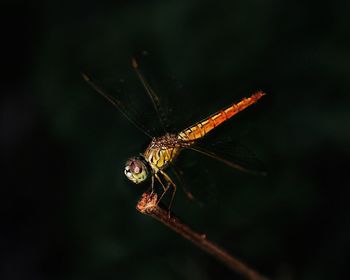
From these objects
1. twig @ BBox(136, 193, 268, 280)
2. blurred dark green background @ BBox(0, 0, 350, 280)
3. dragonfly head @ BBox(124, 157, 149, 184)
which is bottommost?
blurred dark green background @ BBox(0, 0, 350, 280)

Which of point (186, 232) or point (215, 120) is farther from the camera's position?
point (215, 120)

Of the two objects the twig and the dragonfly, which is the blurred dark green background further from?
the twig

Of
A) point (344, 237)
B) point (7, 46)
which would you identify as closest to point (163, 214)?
point (344, 237)

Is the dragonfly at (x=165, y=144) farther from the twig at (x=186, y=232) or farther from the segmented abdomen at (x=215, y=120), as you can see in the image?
the twig at (x=186, y=232)

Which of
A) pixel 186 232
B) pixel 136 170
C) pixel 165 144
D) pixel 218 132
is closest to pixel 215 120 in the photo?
pixel 218 132

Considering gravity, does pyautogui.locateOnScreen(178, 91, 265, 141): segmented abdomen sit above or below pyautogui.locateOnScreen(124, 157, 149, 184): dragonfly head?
below

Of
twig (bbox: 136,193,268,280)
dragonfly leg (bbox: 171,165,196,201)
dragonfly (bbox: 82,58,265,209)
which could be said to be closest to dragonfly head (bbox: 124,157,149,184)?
dragonfly (bbox: 82,58,265,209)

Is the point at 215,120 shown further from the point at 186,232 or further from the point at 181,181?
the point at 186,232

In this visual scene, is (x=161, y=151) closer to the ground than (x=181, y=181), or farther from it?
farther from it
